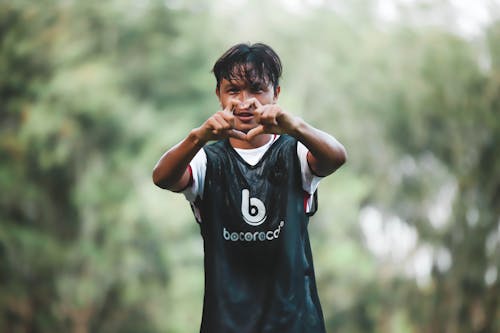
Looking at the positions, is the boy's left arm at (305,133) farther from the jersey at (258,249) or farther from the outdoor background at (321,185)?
the outdoor background at (321,185)

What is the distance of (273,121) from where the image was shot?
151cm

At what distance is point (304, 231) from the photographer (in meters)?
1.68

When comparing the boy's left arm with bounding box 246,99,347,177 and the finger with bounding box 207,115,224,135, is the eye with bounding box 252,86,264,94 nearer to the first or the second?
the boy's left arm with bounding box 246,99,347,177

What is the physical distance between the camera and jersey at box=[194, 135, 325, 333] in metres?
1.63

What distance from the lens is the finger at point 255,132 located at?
5.05ft

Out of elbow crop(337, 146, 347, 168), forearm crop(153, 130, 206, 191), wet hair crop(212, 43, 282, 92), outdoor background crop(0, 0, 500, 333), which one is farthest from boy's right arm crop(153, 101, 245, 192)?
outdoor background crop(0, 0, 500, 333)

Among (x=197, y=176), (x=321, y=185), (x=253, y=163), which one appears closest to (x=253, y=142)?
(x=253, y=163)

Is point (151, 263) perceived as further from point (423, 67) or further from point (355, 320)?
point (423, 67)

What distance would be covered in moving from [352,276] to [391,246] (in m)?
0.81

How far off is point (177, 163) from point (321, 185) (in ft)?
33.3

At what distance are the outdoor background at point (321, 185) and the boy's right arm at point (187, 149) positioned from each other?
9.88 metres

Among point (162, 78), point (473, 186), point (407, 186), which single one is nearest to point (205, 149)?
point (473, 186)

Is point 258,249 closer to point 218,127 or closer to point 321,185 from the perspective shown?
point 218,127

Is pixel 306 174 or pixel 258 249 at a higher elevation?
pixel 306 174
